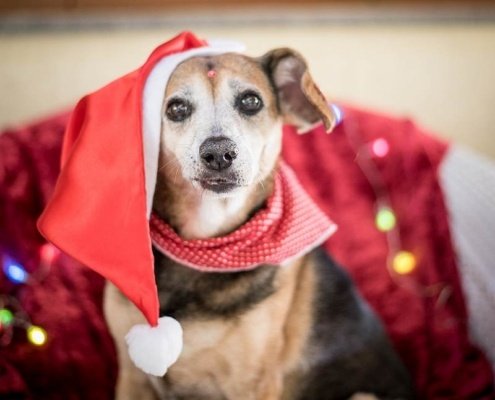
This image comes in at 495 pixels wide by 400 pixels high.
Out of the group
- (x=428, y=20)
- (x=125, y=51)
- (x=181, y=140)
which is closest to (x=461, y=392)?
(x=181, y=140)

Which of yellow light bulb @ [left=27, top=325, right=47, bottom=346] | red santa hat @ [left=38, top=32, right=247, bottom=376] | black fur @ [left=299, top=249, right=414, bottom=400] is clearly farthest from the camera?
yellow light bulb @ [left=27, top=325, right=47, bottom=346]

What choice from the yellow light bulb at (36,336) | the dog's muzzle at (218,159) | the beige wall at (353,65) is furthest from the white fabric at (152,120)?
the beige wall at (353,65)

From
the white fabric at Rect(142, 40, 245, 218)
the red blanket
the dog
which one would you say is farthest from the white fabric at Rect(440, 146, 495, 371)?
the white fabric at Rect(142, 40, 245, 218)

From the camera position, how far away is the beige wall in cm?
243

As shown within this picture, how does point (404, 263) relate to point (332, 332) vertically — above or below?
below

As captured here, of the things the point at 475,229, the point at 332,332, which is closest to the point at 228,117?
the point at 332,332

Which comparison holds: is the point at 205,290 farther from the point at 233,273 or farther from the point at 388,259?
the point at 388,259

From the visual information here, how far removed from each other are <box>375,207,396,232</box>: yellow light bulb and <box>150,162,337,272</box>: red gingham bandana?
2.92ft

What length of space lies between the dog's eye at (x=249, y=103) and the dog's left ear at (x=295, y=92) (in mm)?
103

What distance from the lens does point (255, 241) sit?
1.31 m

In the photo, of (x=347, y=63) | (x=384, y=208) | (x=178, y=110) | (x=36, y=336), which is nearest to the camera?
(x=178, y=110)

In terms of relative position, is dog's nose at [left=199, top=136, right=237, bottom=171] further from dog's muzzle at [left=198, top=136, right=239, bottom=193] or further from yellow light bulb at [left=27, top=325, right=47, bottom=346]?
yellow light bulb at [left=27, top=325, right=47, bottom=346]

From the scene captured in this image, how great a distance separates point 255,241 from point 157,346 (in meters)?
0.34

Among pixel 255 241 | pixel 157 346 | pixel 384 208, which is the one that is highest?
pixel 255 241
